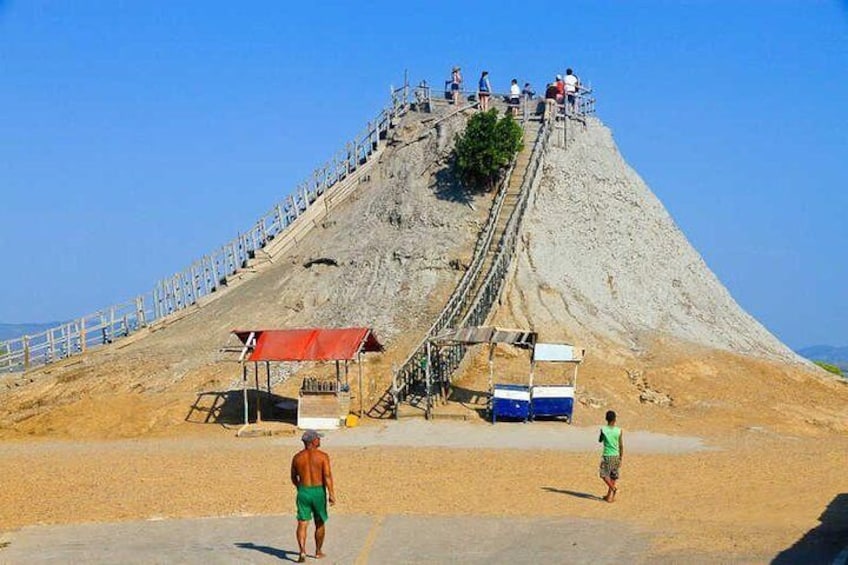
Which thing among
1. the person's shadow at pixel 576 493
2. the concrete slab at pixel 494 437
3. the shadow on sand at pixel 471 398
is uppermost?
the shadow on sand at pixel 471 398

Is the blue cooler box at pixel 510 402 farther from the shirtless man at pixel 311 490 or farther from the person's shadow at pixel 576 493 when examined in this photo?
the shirtless man at pixel 311 490

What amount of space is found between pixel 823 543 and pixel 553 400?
14291mm

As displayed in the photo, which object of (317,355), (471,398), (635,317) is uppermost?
(635,317)

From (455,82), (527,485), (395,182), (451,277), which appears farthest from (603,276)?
(527,485)

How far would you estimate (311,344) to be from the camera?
28656 millimetres

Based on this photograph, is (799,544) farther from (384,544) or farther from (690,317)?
(690,317)

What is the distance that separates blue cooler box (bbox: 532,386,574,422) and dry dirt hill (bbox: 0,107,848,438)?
1092mm

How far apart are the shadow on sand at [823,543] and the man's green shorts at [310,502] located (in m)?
5.48

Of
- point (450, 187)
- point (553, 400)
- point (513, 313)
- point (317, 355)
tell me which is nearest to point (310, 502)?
point (317, 355)

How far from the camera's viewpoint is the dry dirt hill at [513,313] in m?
30.9

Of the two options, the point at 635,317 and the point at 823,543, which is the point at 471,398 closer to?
the point at 635,317

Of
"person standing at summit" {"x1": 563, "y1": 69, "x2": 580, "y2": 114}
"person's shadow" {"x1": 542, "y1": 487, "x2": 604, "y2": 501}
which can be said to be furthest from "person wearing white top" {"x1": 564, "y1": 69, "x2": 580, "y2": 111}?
"person's shadow" {"x1": 542, "y1": 487, "x2": 604, "y2": 501}

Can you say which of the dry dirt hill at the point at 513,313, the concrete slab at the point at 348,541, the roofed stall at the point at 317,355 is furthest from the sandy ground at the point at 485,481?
the dry dirt hill at the point at 513,313

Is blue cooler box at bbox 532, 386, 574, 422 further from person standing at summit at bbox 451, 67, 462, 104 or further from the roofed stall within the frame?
person standing at summit at bbox 451, 67, 462, 104
